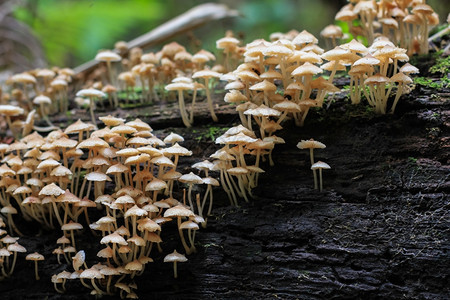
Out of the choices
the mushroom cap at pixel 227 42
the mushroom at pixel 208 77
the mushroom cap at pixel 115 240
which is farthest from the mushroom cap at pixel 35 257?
the mushroom cap at pixel 227 42

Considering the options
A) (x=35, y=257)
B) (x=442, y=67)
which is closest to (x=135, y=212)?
(x=35, y=257)

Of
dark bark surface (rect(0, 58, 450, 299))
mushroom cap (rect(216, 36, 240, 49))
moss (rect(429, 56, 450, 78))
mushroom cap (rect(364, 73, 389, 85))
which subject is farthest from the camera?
mushroom cap (rect(216, 36, 240, 49))

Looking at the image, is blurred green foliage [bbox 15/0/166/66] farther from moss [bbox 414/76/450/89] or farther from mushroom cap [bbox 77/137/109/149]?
moss [bbox 414/76/450/89]

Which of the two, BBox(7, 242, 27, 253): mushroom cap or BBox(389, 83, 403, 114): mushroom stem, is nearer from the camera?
BBox(389, 83, 403, 114): mushroom stem

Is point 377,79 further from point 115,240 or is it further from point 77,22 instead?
point 77,22

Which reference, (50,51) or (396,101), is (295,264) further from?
(50,51)

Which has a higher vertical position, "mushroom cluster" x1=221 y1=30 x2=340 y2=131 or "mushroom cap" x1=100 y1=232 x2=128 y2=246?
"mushroom cluster" x1=221 y1=30 x2=340 y2=131

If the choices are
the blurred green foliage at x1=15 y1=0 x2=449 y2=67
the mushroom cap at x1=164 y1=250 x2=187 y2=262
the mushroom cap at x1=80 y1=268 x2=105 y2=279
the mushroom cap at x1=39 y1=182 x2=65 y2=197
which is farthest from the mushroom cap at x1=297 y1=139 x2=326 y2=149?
the blurred green foliage at x1=15 y1=0 x2=449 y2=67

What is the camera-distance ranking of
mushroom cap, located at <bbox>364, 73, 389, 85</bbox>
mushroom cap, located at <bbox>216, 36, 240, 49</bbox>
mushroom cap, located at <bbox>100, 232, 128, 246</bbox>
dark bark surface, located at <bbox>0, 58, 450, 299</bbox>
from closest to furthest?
dark bark surface, located at <bbox>0, 58, 450, 299</bbox>, mushroom cap, located at <bbox>100, 232, 128, 246</bbox>, mushroom cap, located at <bbox>364, 73, 389, 85</bbox>, mushroom cap, located at <bbox>216, 36, 240, 49</bbox>

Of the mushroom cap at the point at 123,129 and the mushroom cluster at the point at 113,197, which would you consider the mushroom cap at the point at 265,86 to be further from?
the mushroom cap at the point at 123,129
